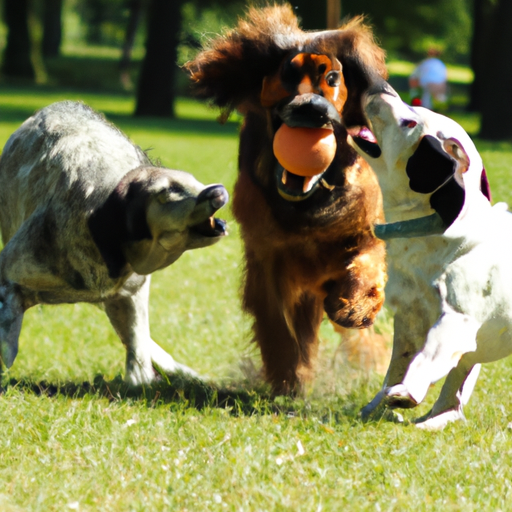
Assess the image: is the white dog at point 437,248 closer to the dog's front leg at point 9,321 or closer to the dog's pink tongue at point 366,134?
the dog's pink tongue at point 366,134

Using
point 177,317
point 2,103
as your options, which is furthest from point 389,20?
point 177,317

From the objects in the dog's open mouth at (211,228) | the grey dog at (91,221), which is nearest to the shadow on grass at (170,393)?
the grey dog at (91,221)

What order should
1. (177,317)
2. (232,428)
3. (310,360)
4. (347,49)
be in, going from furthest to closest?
(177,317) → (310,360) → (347,49) → (232,428)

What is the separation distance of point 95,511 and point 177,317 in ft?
12.7

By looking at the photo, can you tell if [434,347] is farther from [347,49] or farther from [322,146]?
[347,49]

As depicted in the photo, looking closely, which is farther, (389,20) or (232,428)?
(389,20)

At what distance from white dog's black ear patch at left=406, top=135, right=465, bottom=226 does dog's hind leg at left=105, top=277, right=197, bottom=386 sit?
165 cm

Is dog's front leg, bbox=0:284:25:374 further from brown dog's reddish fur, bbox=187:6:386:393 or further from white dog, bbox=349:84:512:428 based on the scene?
white dog, bbox=349:84:512:428

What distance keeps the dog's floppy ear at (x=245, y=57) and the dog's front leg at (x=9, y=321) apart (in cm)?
145

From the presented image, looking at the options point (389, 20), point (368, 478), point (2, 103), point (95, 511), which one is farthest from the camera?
point (389, 20)

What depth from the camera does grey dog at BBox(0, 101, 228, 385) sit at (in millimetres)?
3745

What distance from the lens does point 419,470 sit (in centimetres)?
346

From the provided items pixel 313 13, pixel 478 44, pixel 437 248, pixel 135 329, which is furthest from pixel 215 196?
pixel 313 13

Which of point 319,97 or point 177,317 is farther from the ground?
point 319,97
